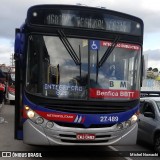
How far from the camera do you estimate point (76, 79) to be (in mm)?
7695

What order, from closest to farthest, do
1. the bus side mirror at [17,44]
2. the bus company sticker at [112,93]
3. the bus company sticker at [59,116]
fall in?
1. the bus company sticker at [59,116]
2. the bus company sticker at [112,93]
3. the bus side mirror at [17,44]

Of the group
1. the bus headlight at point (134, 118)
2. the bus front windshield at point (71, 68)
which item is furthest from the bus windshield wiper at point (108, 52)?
the bus headlight at point (134, 118)

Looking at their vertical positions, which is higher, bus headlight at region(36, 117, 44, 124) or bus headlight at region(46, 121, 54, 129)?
bus headlight at region(36, 117, 44, 124)

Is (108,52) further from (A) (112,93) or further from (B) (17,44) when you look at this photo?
(B) (17,44)

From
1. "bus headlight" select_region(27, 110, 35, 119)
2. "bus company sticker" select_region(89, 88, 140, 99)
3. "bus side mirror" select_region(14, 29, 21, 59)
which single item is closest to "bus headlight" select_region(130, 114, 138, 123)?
"bus company sticker" select_region(89, 88, 140, 99)

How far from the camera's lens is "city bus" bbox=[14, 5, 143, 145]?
7.56m

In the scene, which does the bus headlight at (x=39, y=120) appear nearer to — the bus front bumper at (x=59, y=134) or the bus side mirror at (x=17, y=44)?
the bus front bumper at (x=59, y=134)

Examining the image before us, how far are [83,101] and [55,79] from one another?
28.5 inches

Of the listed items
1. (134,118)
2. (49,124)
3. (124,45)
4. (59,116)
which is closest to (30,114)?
(49,124)

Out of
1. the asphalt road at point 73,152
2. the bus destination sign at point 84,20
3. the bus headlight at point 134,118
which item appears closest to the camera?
the bus destination sign at point 84,20

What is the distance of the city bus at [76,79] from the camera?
756 cm

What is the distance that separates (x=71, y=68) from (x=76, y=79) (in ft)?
0.81

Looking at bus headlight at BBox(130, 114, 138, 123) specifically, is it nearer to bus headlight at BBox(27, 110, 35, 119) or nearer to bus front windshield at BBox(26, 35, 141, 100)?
bus front windshield at BBox(26, 35, 141, 100)

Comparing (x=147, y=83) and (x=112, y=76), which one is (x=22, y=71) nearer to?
(x=112, y=76)
